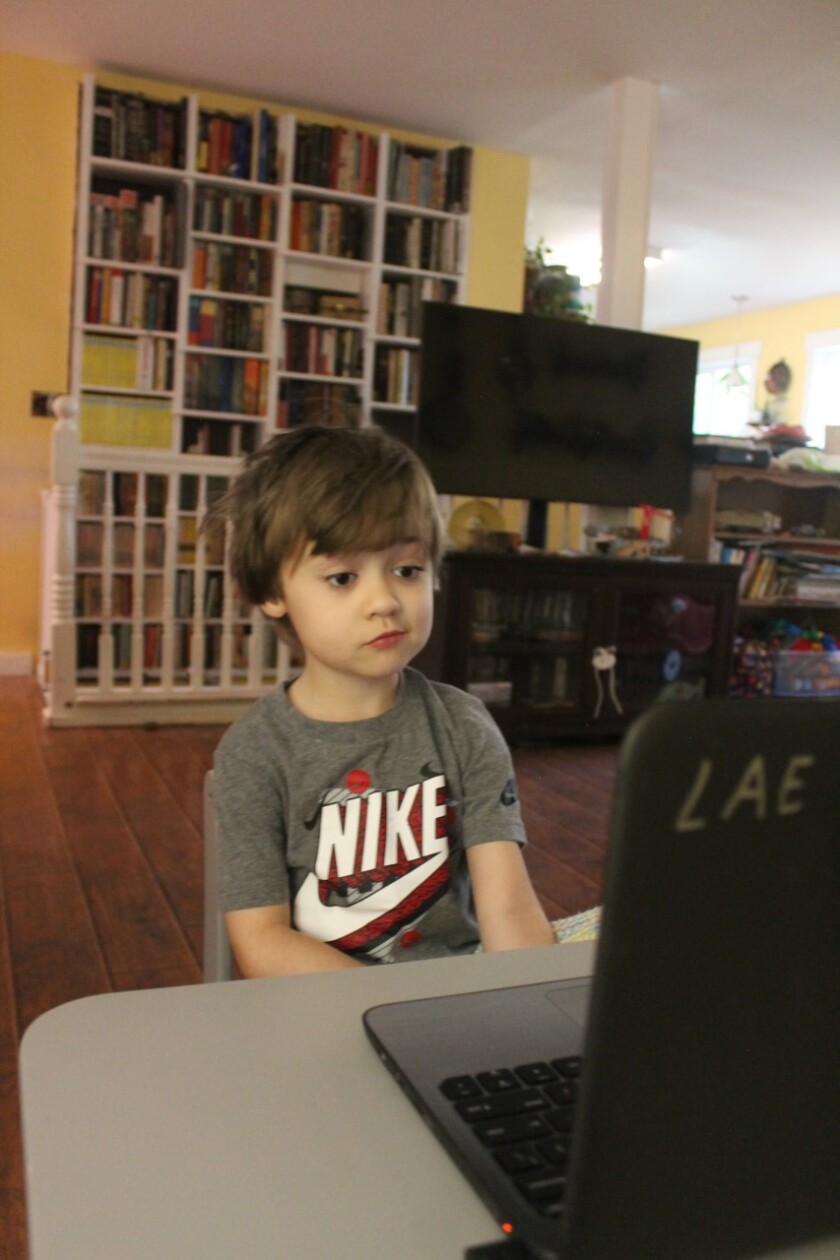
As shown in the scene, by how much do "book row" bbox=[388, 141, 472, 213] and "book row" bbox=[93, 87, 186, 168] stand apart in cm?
90

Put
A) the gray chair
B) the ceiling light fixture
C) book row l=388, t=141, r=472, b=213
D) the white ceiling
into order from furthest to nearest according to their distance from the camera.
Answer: the ceiling light fixture < book row l=388, t=141, r=472, b=213 < the white ceiling < the gray chair

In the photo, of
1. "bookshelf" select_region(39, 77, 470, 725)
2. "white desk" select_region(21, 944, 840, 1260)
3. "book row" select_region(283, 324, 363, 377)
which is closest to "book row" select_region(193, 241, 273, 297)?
"bookshelf" select_region(39, 77, 470, 725)

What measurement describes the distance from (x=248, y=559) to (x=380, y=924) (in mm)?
335

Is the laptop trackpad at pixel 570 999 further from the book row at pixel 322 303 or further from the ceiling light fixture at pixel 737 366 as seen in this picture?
the ceiling light fixture at pixel 737 366

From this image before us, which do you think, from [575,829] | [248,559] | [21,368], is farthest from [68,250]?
[248,559]

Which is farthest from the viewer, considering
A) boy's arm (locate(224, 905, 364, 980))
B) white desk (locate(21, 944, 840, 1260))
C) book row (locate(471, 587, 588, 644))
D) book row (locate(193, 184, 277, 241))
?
book row (locate(193, 184, 277, 241))

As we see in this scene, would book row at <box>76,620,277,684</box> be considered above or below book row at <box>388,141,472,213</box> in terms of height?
below

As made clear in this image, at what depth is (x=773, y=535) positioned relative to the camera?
4465 mm

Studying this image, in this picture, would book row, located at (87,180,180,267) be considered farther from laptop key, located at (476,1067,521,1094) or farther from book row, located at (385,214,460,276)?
laptop key, located at (476,1067,521,1094)

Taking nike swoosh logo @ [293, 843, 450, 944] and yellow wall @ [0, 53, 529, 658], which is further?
yellow wall @ [0, 53, 529, 658]

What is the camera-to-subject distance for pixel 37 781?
294 cm

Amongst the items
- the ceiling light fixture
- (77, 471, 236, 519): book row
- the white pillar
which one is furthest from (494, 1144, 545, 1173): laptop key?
the ceiling light fixture

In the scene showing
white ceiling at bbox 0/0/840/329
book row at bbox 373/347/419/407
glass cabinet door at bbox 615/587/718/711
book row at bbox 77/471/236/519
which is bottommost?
glass cabinet door at bbox 615/587/718/711

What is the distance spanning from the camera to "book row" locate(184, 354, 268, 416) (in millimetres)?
4359
